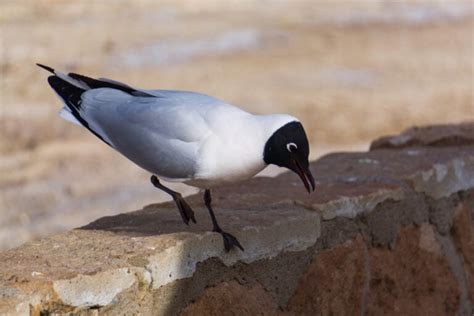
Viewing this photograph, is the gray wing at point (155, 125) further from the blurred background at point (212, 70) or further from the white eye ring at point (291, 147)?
the blurred background at point (212, 70)

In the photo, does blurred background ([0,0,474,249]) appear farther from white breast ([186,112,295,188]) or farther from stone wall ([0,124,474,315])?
white breast ([186,112,295,188])

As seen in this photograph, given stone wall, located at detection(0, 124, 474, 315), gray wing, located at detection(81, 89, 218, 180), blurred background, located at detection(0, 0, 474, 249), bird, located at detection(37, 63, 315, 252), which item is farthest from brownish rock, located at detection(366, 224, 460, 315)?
blurred background, located at detection(0, 0, 474, 249)

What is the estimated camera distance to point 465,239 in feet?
10.3

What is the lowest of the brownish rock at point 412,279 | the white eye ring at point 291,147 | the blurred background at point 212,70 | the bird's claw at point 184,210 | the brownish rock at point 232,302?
the blurred background at point 212,70

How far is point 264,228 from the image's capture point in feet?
8.51

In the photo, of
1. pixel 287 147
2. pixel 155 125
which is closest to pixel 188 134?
pixel 155 125

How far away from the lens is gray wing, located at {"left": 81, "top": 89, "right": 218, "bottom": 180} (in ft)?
8.70

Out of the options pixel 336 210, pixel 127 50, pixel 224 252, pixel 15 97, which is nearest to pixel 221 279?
pixel 224 252

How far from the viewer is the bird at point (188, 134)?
8.41 ft

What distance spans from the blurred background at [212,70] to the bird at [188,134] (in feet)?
11.2

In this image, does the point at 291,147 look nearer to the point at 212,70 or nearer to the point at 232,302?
the point at 232,302

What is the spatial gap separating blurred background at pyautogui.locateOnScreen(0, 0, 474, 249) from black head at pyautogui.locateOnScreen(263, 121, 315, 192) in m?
3.79

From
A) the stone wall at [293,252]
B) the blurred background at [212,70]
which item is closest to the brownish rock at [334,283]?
the stone wall at [293,252]

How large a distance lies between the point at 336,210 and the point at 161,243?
56 cm
